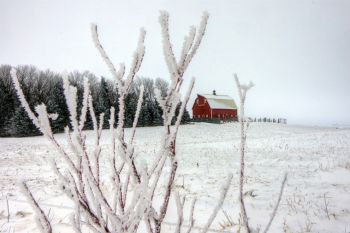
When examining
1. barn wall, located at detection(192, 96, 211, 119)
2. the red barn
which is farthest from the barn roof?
barn wall, located at detection(192, 96, 211, 119)

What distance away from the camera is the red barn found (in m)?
55.3

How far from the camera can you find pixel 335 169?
7770mm

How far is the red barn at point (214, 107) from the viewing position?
5528 centimetres

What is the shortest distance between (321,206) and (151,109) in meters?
40.9

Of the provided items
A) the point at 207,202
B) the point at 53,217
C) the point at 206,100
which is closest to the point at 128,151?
the point at 53,217

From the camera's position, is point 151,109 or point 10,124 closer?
point 10,124

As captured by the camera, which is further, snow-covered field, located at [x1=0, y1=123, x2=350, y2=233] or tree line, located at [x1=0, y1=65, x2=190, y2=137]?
tree line, located at [x1=0, y1=65, x2=190, y2=137]

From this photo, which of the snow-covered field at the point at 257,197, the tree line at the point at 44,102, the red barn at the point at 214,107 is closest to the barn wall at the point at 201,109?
the red barn at the point at 214,107

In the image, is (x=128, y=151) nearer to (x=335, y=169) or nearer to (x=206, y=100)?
(x=335, y=169)

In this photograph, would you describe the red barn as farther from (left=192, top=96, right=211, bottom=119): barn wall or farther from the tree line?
the tree line

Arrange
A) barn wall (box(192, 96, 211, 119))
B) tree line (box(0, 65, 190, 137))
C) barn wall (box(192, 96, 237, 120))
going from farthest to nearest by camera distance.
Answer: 1. barn wall (box(192, 96, 211, 119))
2. barn wall (box(192, 96, 237, 120))
3. tree line (box(0, 65, 190, 137))

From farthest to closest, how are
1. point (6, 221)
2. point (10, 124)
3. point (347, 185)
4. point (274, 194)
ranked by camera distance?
point (10, 124) < point (347, 185) < point (274, 194) < point (6, 221)

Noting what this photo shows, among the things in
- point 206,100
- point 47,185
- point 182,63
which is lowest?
point 47,185

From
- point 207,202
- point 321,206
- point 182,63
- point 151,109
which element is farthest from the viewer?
point 151,109
